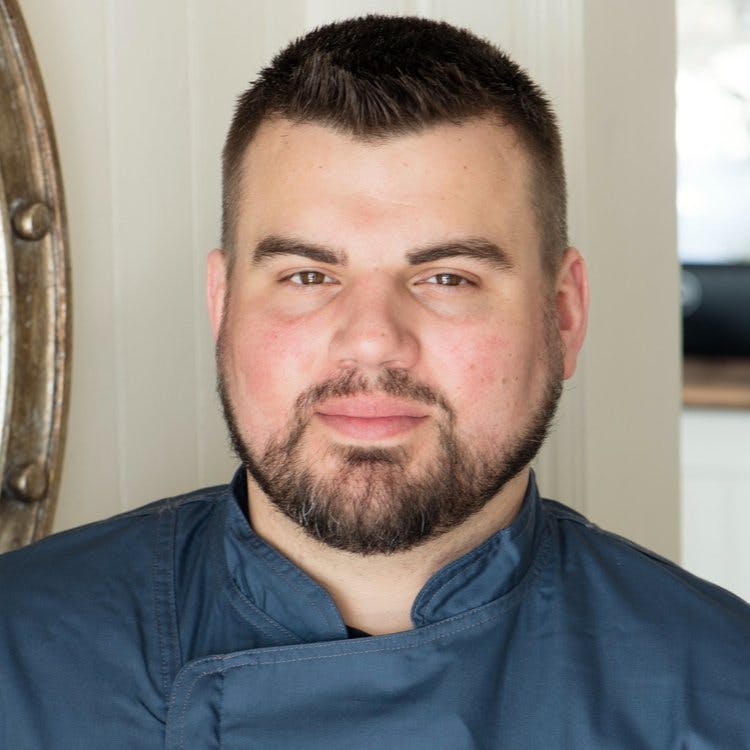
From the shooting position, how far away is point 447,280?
114 centimetres

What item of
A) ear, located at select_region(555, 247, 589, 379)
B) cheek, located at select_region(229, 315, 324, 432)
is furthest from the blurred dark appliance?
cheek, located at select_region(229, 315, 324, 432)

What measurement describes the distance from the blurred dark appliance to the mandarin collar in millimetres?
2917

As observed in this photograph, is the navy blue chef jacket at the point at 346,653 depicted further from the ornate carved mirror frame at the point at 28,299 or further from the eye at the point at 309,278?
the eye at the point at 309,278

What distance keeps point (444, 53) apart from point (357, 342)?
0.28m

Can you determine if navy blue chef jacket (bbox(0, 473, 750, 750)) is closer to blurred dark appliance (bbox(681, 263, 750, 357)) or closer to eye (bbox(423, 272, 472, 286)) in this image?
eye (bbox(423, 272, 472, 286))

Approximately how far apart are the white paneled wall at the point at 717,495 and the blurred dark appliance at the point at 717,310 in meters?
0.46

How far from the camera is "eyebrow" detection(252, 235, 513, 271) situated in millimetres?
1125

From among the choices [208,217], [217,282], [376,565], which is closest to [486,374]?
[376,565]

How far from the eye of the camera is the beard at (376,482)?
3.62 feet

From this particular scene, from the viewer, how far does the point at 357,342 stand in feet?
3.56

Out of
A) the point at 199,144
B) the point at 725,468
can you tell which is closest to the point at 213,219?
the point at 199,144

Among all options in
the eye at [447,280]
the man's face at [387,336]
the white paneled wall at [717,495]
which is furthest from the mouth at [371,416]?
the white paneled wall at [717,495]

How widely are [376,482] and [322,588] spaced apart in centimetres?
10

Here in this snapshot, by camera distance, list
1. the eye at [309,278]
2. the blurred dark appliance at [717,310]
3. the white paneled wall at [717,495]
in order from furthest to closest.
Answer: the blurred dark appliance at [717,310] < the white paneled wall at [717,495] < the eye at [309,278]
